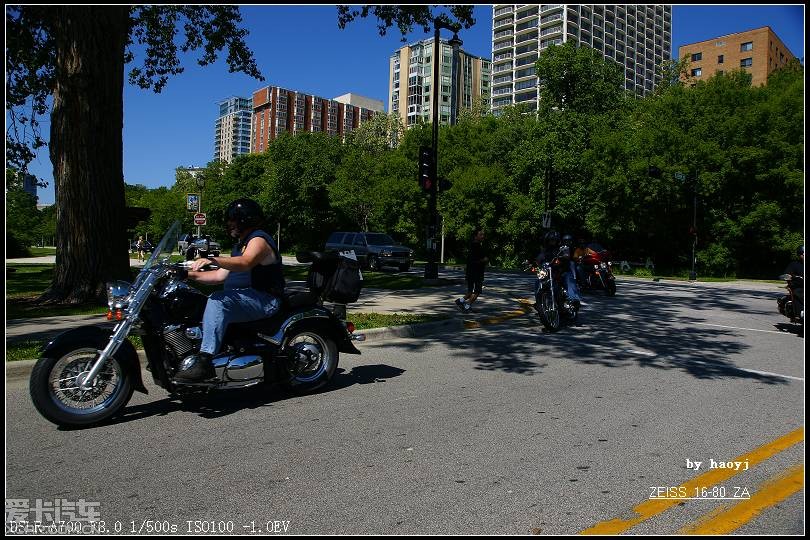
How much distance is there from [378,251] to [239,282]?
69.1ft

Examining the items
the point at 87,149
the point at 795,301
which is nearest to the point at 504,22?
the point at 795,301

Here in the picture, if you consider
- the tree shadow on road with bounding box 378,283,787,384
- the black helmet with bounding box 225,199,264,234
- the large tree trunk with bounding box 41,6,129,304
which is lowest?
the tree shadow on road with bounding box 378,283,787,384

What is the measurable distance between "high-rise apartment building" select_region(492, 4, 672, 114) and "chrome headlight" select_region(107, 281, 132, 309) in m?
103

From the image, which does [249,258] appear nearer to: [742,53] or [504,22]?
[742,53]

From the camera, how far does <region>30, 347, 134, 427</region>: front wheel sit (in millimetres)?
4402

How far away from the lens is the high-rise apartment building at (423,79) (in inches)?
5032

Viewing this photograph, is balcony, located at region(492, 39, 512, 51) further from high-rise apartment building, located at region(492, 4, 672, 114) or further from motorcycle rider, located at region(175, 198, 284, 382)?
motorcycle rider, located at region(175, 198, 284, 382)

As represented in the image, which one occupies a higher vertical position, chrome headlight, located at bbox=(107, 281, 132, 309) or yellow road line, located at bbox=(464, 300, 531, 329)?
chrome headlight, located at bbox=(107, 281, 132, 309)

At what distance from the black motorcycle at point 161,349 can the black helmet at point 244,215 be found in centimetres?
51

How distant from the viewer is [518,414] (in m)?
5.12

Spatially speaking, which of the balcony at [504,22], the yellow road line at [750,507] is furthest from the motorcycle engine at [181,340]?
the balcony at [504,22]

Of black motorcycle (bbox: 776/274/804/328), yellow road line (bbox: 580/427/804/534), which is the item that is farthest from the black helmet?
black motorcycle (bbox: 776/274/804/328)

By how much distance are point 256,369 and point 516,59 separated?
12117 cm

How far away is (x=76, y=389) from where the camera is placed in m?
4.57
